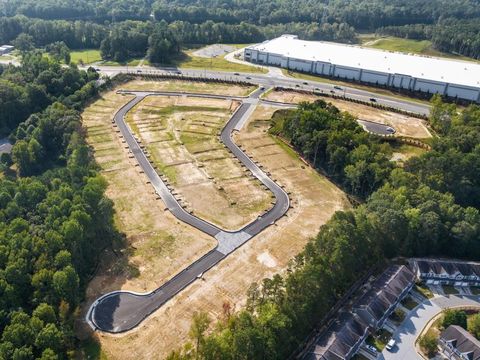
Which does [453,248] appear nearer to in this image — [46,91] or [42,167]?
[42,167]

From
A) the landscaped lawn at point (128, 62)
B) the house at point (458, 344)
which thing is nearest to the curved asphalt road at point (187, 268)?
the house at point (458, 344)

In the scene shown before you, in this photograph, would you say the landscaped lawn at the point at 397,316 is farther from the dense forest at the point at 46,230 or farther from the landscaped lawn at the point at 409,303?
the dense forest at the point at 46,230

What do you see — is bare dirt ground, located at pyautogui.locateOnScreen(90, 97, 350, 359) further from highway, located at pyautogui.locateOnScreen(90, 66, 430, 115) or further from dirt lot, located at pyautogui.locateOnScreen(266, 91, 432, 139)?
highway, located at pyautogui.locateOnScreen(90, 66, 430, 115)

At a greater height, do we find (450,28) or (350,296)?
(450,28)

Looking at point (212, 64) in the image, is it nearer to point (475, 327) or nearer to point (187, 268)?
point (187, 268)

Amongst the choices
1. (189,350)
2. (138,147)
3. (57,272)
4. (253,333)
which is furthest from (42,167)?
(253,333)

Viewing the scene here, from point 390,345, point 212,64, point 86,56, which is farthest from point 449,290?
point 86,56
